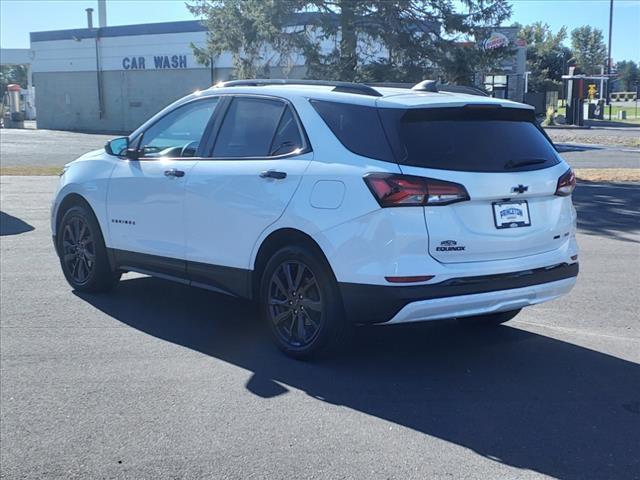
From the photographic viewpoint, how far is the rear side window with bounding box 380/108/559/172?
4988mm

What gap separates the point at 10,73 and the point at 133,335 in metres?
124

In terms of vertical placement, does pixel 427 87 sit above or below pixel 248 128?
above

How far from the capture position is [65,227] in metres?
7.54

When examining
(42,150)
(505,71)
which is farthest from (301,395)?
(505,71)

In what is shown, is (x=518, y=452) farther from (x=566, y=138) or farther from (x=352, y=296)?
(x=566, y=138)

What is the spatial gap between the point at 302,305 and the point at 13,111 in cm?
6054

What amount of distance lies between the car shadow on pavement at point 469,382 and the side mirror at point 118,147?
141 cm

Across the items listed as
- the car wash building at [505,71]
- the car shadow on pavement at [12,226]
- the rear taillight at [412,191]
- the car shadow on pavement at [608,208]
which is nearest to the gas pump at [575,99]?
the car wash building at [505,71]

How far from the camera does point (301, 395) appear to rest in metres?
4.94

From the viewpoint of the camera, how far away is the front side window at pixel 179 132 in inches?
254

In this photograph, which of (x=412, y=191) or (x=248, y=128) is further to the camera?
(x=248, y=128)

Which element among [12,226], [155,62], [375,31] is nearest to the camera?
[12,226]

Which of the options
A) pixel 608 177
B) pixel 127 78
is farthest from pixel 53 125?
pixel 608 177

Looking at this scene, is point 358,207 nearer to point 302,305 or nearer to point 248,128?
point 302,305
